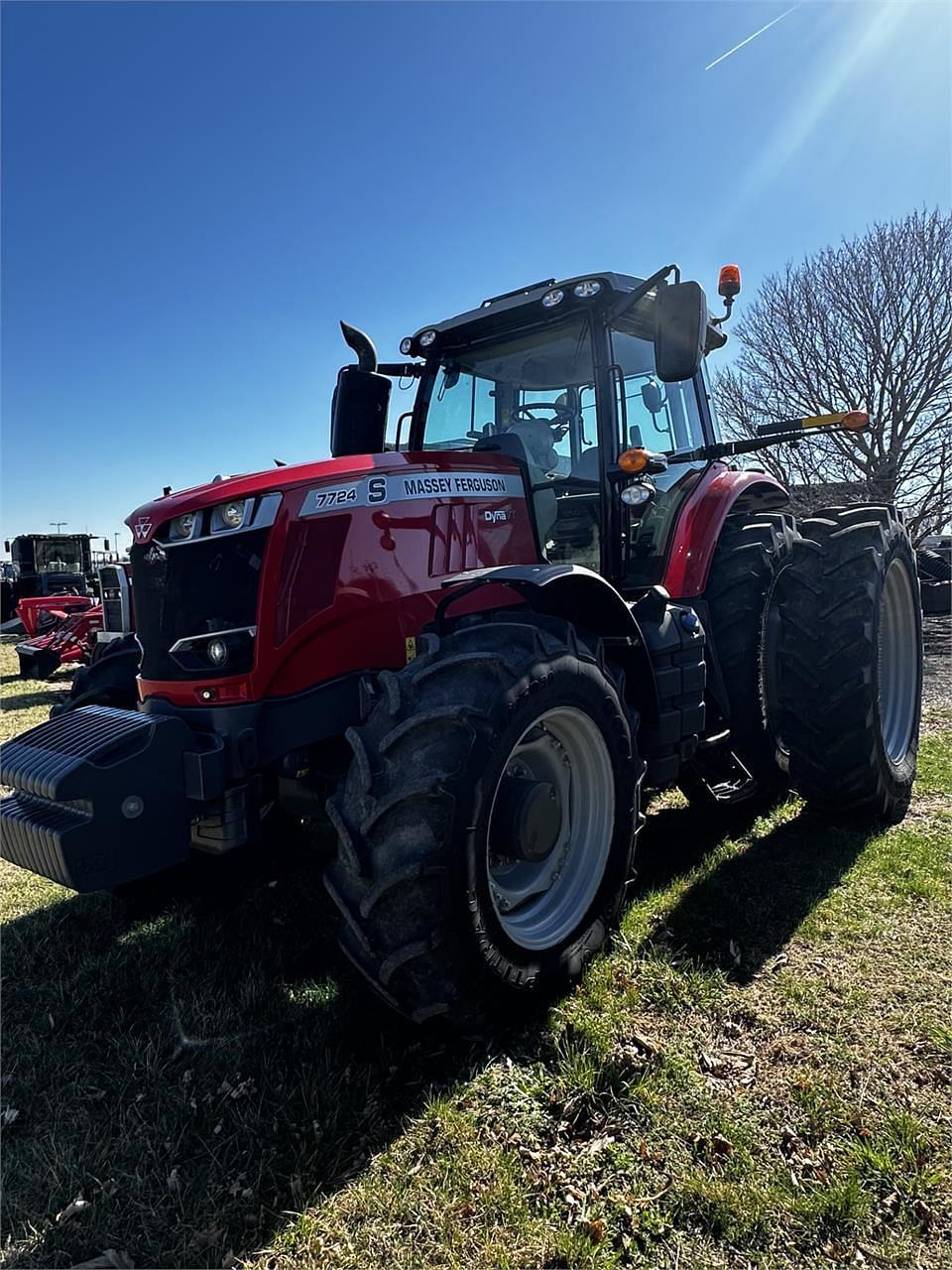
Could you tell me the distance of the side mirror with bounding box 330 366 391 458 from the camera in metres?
3.93

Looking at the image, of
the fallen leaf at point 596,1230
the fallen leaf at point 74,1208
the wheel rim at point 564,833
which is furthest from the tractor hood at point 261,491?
the fallen leaf at point 596,1230

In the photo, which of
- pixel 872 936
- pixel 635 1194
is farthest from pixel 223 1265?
pixel 872 936

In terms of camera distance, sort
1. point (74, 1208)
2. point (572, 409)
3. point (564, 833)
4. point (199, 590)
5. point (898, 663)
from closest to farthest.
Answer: point (74, 1208) → point (199, 590) → point (564, 833) → point (572, 409) → point (898, 663)

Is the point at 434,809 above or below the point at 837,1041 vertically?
above

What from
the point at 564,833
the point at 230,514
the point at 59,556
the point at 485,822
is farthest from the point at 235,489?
the point at 59,556

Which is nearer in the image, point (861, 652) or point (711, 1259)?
point (711, 1259)

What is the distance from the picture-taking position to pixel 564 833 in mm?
2949

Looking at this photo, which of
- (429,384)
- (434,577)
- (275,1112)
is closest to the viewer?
(275,1112)

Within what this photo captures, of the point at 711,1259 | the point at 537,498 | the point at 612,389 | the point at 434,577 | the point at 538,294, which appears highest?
the point at 538,294

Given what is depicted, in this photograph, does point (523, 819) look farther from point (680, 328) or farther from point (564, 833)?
point (680, 328)

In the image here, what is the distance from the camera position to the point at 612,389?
147 inches

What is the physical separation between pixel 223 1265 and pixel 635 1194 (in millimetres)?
997

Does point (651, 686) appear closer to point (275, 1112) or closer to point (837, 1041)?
point (837, 1041)

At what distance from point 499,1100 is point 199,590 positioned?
1.90m
